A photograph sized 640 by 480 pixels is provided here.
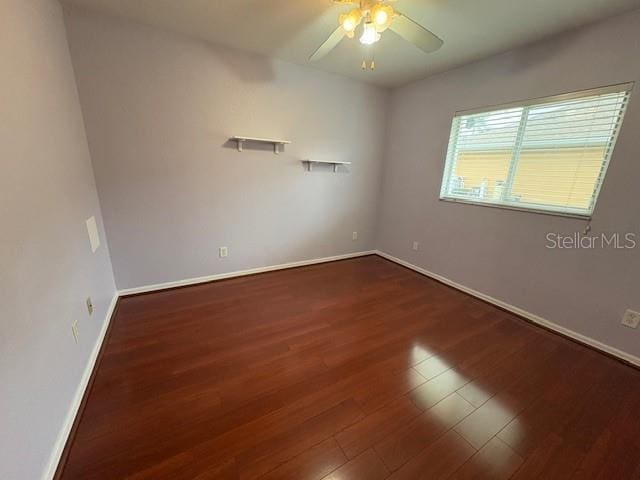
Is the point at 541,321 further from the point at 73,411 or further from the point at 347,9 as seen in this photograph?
the point at 73,411

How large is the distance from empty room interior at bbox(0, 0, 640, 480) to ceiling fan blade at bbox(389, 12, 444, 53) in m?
0.02

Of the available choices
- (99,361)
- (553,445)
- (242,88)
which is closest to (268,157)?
(242,88)

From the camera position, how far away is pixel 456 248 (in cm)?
300

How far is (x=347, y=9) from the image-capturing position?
184 centimetres

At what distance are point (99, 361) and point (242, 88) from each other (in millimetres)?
2683

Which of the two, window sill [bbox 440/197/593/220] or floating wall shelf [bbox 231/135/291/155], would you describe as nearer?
window sill [bbox 440/197/593/220]

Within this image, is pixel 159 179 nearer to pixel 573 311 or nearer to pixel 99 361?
pixel 99 361

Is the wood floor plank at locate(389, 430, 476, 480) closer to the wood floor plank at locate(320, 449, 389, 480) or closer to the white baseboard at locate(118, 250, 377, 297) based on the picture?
the wood floor plank at locate(320, 449, 389, 480)

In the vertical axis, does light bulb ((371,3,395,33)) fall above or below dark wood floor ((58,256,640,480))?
above

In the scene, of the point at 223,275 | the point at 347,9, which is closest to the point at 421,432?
the point at 223,275

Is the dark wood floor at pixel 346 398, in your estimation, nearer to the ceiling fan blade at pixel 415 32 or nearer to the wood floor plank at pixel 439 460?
the wood floor plank at pixel 439 460

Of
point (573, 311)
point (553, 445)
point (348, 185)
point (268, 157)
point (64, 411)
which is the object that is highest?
point (268, 157)

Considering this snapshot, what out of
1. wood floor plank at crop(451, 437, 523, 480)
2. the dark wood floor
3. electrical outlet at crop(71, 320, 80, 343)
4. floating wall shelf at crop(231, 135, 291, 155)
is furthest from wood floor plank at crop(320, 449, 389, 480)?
floating wall shelf at crop(231, 135, 291, 155)

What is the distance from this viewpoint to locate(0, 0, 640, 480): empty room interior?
46.9 inches
